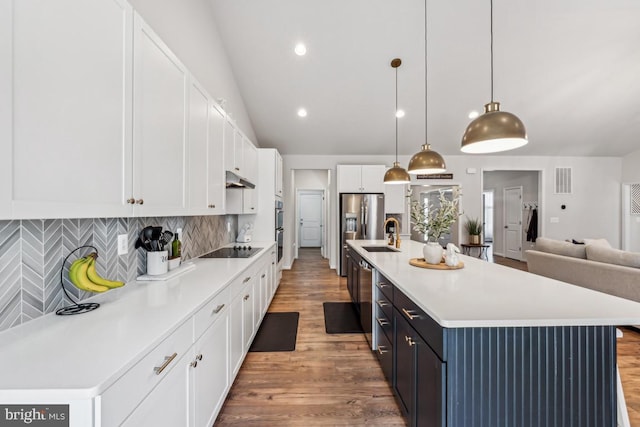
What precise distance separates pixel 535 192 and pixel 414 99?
469 centimetres

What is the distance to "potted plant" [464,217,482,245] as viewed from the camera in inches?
235

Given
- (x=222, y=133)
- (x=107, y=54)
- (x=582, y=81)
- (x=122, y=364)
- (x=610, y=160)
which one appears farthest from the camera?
(x=610, y=160)

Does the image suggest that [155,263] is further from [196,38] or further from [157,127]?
[196,38]

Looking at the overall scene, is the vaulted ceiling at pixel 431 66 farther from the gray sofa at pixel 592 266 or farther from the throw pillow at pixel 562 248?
the gray sofa at pixel 592 266

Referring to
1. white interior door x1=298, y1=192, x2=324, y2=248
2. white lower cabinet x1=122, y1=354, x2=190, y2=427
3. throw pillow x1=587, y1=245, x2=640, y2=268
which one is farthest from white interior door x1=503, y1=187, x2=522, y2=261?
white lower cabinet x1=122, y1=354, x2=190, y2=427

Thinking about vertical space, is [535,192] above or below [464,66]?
below

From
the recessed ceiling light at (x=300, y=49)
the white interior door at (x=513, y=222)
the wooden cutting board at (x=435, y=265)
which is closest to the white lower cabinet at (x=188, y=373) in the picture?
the wooden cutting board at (x=435, y=265)

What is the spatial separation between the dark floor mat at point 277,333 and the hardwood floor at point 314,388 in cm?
8

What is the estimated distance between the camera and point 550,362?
115cm

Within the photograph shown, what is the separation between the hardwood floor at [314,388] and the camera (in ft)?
5.68

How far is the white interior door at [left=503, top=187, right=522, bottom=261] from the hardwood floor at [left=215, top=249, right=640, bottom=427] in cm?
473

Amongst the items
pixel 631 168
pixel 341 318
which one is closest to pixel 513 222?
pixel 631 168

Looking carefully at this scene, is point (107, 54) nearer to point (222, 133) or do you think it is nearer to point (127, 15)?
point (127, 15)

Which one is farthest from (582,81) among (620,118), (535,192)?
(535,192)
